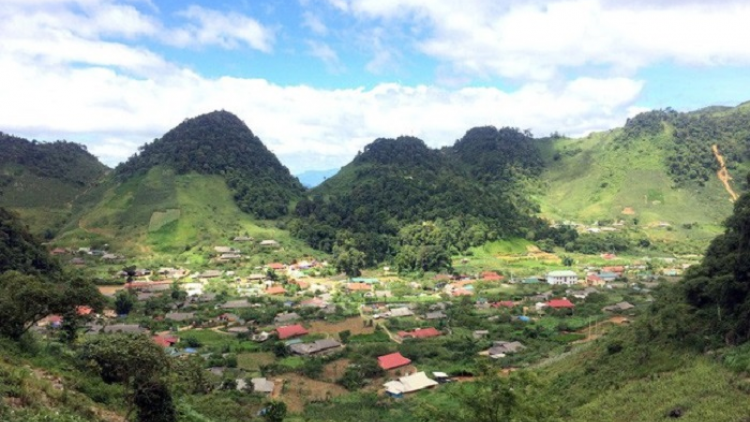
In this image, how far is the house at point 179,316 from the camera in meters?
47.2

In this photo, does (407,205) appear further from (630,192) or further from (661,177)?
(661,177)

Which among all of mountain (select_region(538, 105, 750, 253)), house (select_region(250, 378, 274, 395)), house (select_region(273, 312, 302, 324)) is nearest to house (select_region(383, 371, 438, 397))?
house (select_region(250, 378, 274, 395))

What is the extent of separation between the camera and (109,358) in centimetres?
1483

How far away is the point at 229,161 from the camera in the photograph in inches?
4368

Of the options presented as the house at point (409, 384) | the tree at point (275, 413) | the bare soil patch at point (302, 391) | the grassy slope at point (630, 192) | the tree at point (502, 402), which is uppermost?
the grassy slope at point (630, 192)

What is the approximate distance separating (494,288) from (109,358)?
52587 mm

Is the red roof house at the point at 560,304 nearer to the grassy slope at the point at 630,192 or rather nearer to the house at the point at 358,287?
the house at the point at 358,287

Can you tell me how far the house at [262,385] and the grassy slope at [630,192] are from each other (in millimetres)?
88850

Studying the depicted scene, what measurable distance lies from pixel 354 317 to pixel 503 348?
16.3m

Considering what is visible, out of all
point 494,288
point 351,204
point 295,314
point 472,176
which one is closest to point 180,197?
point 351,204

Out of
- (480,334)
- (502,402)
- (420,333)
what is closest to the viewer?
(502,402)

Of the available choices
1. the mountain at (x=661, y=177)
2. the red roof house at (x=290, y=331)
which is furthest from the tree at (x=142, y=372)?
the mountain at (x=661, y=177)

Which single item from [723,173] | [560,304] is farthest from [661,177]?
[560,304]

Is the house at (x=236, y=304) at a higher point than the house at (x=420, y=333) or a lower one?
higher
